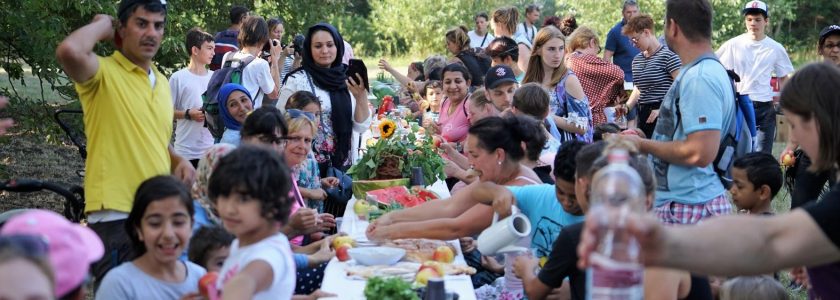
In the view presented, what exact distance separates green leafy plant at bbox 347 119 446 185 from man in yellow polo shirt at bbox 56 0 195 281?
2300 mm

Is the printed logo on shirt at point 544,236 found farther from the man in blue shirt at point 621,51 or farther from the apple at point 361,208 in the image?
the man in blue shirt at point 621,51

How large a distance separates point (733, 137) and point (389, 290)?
200 cm

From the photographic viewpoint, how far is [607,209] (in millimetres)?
1819

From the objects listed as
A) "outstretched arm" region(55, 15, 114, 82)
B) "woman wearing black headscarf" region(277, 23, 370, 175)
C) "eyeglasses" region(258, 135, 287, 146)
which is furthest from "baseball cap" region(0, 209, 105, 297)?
"woman wearing black headscarf" region(277, 23, 370, 175)

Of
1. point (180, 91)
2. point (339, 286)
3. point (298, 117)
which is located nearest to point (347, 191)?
point (298, 117)

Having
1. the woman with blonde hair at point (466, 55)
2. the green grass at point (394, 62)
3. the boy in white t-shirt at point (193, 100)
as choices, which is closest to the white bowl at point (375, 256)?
the boy in white t-shirt at point (193, 100)

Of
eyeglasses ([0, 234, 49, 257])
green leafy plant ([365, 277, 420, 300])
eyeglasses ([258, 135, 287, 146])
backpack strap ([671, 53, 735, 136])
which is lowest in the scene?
green leafy plant ([365, 277, 420, 300])

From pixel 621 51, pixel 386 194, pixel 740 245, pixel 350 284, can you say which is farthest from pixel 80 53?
pixel 621 51

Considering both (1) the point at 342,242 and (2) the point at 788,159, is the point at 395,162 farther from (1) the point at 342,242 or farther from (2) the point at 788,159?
(2) the point at 788,159

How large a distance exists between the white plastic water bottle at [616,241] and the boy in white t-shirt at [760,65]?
28.7 ft

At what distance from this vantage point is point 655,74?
31.1 feet

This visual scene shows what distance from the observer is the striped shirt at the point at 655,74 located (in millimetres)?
9312

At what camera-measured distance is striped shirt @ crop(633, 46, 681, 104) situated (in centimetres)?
931

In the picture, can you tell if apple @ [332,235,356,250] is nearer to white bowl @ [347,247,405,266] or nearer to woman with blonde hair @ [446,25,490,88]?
white bowl @ [347,247,405,266]
